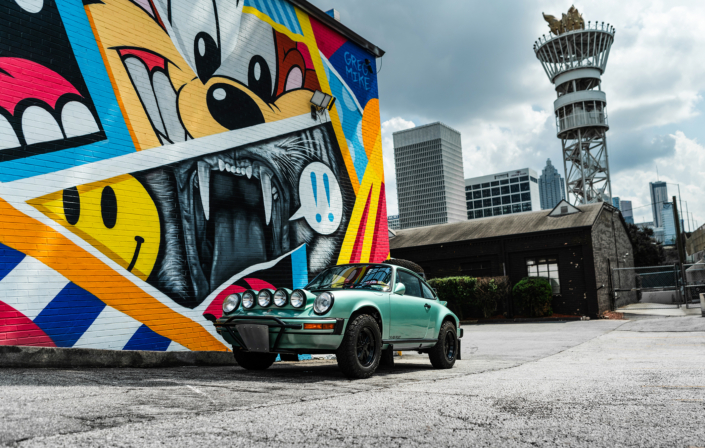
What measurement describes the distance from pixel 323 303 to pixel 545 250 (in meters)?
21.7

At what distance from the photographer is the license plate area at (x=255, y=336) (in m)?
6.31

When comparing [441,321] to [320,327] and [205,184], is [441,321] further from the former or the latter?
[205,184]

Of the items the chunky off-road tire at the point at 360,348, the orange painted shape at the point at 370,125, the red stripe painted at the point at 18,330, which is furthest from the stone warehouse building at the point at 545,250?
the red stripe painted at the point at 18,330

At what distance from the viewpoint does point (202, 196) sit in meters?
9.48

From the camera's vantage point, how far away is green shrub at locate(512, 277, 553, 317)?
963 inches

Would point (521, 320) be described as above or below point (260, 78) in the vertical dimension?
below

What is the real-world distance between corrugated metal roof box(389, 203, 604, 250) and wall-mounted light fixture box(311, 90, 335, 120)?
16698 millimetres

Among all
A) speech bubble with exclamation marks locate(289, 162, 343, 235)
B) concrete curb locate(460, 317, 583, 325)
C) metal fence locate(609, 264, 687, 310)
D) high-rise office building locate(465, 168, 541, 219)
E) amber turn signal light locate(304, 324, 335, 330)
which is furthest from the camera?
high-rise office building locate(465, 168, 541, 219)

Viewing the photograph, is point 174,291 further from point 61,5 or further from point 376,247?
point 376,247

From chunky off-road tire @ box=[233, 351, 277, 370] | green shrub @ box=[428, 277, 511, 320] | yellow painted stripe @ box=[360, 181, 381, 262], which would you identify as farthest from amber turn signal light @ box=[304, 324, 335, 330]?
green shrub @ box=[428, 277, 511, 320]

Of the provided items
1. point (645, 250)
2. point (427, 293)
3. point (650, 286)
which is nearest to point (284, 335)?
point (427, 293)

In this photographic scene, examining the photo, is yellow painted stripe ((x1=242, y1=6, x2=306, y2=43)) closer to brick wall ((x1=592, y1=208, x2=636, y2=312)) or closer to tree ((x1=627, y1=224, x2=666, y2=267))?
brick wall ((x1=592, y1=208, x2=636, y2=312))

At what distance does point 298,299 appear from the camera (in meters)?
6.43

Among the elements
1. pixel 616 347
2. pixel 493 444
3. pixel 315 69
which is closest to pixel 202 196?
pixel 315 69
